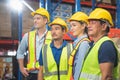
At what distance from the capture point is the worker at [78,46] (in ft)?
13.5

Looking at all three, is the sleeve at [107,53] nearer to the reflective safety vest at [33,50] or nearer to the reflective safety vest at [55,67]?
the reflective safety vest at [55,67]

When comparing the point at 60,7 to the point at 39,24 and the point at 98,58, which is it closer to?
the point at 39,24

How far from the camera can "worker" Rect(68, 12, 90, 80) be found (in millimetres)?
4124

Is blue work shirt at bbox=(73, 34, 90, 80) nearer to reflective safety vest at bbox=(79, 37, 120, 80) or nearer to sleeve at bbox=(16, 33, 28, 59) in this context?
reflective safety vest at bbox=(79, 37, 120, 80)

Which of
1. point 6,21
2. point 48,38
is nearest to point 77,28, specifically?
point 48,38

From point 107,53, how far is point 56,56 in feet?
4.36

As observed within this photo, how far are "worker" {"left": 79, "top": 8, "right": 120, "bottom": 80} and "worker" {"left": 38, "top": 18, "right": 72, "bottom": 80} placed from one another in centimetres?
88

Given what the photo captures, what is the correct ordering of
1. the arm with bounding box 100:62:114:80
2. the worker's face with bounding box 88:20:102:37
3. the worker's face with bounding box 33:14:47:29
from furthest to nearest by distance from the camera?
the worker's face with bounding box 33:14:47:29, the worker's face with bounding box 88:20:102:37, the arm with bounding box 100:62:114:80

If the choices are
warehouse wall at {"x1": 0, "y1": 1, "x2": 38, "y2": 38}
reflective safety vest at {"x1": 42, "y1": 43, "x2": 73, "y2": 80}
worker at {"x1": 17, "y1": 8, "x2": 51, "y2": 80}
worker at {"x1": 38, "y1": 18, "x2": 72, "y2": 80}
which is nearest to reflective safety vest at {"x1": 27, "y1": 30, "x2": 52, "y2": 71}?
worker at {"x1": 17, "y1": 8, "x2": 51, "y2": 80}

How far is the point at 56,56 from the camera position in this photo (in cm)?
460

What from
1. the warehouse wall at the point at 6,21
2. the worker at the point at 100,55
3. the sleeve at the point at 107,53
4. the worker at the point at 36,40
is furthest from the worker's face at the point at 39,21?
the warehouse wall at the point at 6,21

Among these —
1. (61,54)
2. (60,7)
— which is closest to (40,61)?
(61,54)

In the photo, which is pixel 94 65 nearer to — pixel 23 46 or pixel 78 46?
pixel 78 46

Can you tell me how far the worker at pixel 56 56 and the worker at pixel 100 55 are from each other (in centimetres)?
88
